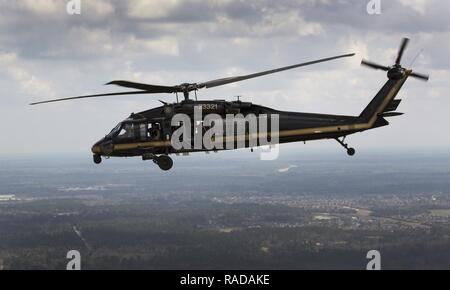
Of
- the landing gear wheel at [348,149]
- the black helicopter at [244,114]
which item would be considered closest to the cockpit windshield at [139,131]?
the black helicopter at [244,114]

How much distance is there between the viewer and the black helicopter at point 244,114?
131 feet

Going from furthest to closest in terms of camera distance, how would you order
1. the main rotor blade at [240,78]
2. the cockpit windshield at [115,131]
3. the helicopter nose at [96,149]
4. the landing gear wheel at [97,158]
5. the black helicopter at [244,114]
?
the helicopter nose at [96,149] < the cockpit windshield at [115,131] < the landing gear wheel at [97,158] < the black helicopter at [244,114] < the main rotor blade at [240,78]

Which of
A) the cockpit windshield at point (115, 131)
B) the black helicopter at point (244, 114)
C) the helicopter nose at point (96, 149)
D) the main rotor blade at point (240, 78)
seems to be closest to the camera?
the main rotor blade at point (240, 78)

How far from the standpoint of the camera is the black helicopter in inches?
1569

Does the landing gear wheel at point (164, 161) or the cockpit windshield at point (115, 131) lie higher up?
the cockpit windshield at point (115, 131)

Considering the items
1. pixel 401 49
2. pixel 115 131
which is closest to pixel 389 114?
pixel 401 49

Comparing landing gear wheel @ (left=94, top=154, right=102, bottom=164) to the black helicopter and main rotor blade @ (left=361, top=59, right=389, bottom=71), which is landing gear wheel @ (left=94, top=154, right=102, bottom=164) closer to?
the black helicopter

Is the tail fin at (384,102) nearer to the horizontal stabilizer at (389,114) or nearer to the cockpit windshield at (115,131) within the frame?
the horizontal stabilizer at (389,114)

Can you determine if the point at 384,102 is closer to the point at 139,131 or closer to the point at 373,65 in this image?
the point at 373,65

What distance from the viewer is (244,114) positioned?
39938 millimetres
